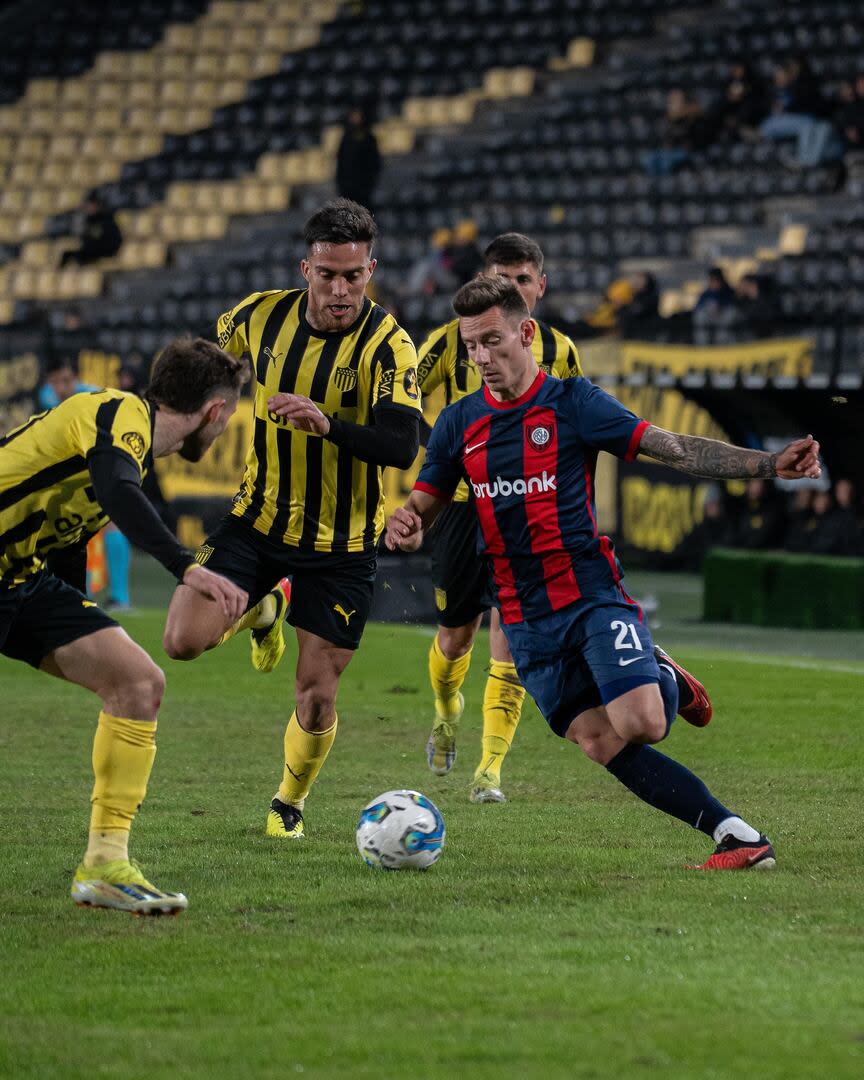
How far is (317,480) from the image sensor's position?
634 centimetres

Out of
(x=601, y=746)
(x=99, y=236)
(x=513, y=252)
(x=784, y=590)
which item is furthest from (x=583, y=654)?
(x=99, y=236)

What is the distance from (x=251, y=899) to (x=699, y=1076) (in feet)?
6.55

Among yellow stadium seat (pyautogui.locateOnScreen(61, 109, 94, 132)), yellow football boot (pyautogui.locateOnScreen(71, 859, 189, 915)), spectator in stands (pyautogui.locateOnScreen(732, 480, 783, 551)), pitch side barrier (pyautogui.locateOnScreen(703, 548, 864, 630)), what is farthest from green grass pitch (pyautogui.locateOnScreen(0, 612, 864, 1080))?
yellow stadium seat (pyautogui.locateOnScreen(61, 109, 94, 132))

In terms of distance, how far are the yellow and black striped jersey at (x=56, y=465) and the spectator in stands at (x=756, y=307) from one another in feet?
44.3

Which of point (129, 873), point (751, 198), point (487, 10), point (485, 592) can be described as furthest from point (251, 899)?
point (487, 10)

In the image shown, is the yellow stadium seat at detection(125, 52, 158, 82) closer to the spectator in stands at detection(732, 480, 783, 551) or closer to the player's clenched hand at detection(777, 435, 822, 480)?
the spectator in stands at detection(732, 480, 783, 551)

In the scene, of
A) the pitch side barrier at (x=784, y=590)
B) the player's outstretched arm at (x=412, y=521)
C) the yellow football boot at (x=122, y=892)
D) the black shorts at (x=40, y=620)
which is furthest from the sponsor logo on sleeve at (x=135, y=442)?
the pitch side barrier at (x=784, y=590)

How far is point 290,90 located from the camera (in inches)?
1177

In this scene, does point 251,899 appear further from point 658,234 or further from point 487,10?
point 487,10

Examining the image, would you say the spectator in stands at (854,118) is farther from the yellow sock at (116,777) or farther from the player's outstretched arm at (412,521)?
the yellow sock at (116,777)

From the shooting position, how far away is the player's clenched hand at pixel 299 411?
5.65 m

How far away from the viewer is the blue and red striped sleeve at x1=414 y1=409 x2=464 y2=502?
597 centimetres

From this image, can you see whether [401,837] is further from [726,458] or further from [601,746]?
[726,458]

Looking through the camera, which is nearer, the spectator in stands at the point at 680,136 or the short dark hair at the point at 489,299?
→ the short dark hair at the point at 489,299
